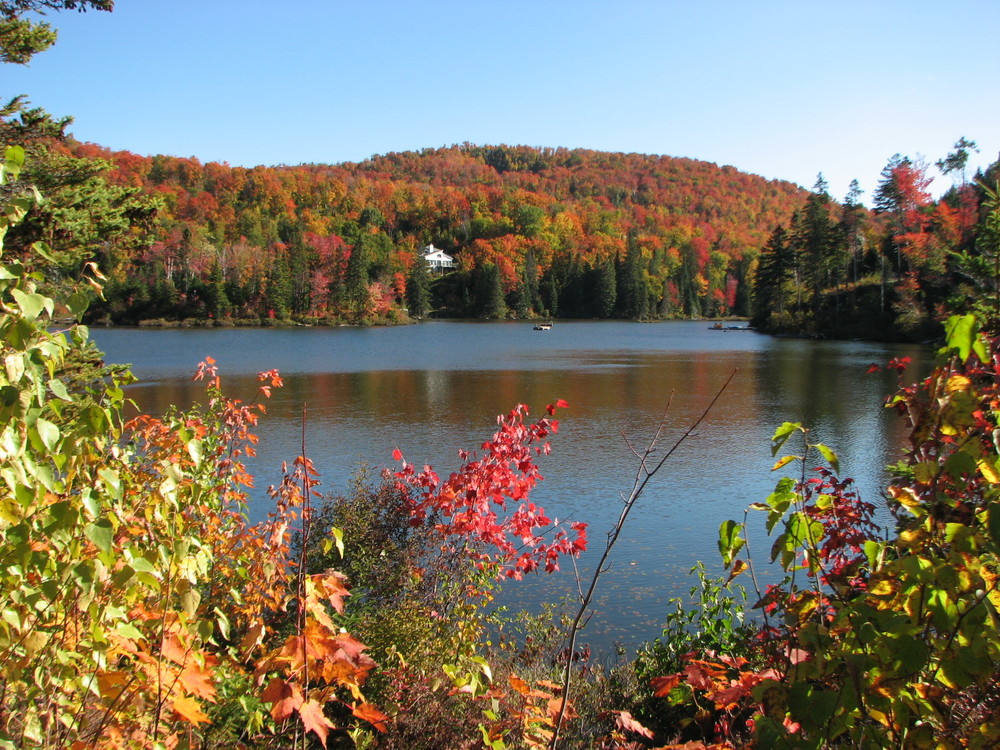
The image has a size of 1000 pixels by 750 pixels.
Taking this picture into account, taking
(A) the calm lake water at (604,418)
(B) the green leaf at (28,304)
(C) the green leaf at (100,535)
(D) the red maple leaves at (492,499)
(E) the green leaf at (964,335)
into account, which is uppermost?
(B) the green leaf at (28,304)

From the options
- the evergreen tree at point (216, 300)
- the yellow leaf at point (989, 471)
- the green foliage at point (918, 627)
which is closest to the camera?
the green foliage at point (918, 627)

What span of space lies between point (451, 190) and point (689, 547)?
4855 inches

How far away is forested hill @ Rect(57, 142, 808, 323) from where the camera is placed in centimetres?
7494

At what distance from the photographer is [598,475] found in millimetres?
12734

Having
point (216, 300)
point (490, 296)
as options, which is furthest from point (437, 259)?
point (216, 300)

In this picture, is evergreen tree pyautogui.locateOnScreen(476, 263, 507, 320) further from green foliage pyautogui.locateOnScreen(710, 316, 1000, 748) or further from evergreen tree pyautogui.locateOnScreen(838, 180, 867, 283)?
green foliage pyautogui.locateOnScreen(710, 316, 1000, 748)

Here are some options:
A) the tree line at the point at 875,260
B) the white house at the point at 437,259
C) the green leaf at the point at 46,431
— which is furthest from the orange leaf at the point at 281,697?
the white house at the point at 437,259

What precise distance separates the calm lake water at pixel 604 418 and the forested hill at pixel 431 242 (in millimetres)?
32345

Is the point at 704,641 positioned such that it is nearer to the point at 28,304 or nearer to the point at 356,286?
the point at 28,304

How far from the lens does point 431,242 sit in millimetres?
116438

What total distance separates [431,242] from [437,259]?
947 centimetres

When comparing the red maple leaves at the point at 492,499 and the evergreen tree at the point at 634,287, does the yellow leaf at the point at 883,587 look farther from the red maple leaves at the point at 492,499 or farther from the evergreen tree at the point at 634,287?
the evergreen tree at the point at 634,287

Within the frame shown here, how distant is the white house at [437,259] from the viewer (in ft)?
350

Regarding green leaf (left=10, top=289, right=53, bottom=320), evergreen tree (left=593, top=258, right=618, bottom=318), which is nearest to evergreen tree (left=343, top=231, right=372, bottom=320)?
evergreen tree (left=593, top=258, right=618, bottom=318)
